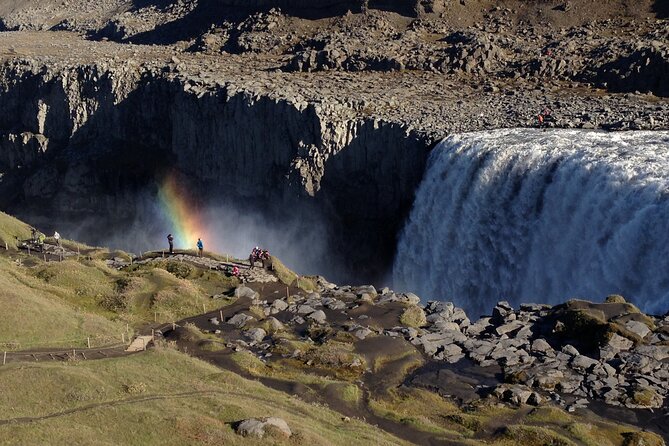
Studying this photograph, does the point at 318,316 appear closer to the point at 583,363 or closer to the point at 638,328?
the point at 583,363

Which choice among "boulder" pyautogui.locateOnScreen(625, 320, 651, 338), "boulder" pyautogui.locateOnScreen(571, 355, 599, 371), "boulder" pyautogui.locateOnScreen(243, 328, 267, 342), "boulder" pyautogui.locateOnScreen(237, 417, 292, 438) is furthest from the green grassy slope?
"boulder" pyautogui.locateOnScreen(625, 320, 651, 338)

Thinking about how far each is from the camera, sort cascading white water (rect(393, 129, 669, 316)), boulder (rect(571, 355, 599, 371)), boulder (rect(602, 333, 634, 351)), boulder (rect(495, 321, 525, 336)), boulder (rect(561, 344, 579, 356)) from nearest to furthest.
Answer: boulder (rect(571, 355, 599, 371)), boulder (rect(602, 333, 634, 351)), boulder (rect(561, 344, 579, 356)), boulder (rect(495, 321, 525, 336)), cascading white water (rect(393, 129, 669, 316))

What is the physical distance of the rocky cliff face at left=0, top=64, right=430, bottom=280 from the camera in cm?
8956

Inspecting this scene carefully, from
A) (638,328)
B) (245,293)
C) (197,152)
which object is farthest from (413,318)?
(197,152)

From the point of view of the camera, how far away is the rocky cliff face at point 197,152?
89.6 meters

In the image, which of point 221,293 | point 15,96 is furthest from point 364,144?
point 15,96

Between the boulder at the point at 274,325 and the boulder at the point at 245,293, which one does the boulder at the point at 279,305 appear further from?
the boulder at the point at 274,325

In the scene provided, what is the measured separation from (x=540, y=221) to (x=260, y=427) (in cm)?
3774

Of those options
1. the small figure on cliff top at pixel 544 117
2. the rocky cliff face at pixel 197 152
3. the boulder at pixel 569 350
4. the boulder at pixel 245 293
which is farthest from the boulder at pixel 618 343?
the rocky cliff face at pixel 197 152

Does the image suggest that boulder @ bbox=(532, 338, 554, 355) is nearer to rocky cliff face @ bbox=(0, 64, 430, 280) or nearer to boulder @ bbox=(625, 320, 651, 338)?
boulder @ bbox=(625, 320, 651, 338)

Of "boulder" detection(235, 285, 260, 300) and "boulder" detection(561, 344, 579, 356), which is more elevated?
"boulder" detection(561, 344, 579, 356)

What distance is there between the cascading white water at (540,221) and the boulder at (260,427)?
2973 centimetres

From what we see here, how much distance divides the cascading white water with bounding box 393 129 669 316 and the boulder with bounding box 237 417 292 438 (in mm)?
29732

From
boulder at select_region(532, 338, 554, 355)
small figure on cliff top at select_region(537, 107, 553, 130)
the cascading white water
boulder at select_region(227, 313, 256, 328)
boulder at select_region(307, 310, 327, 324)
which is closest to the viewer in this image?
boulder at select_region(532, 338, 554, 355)
